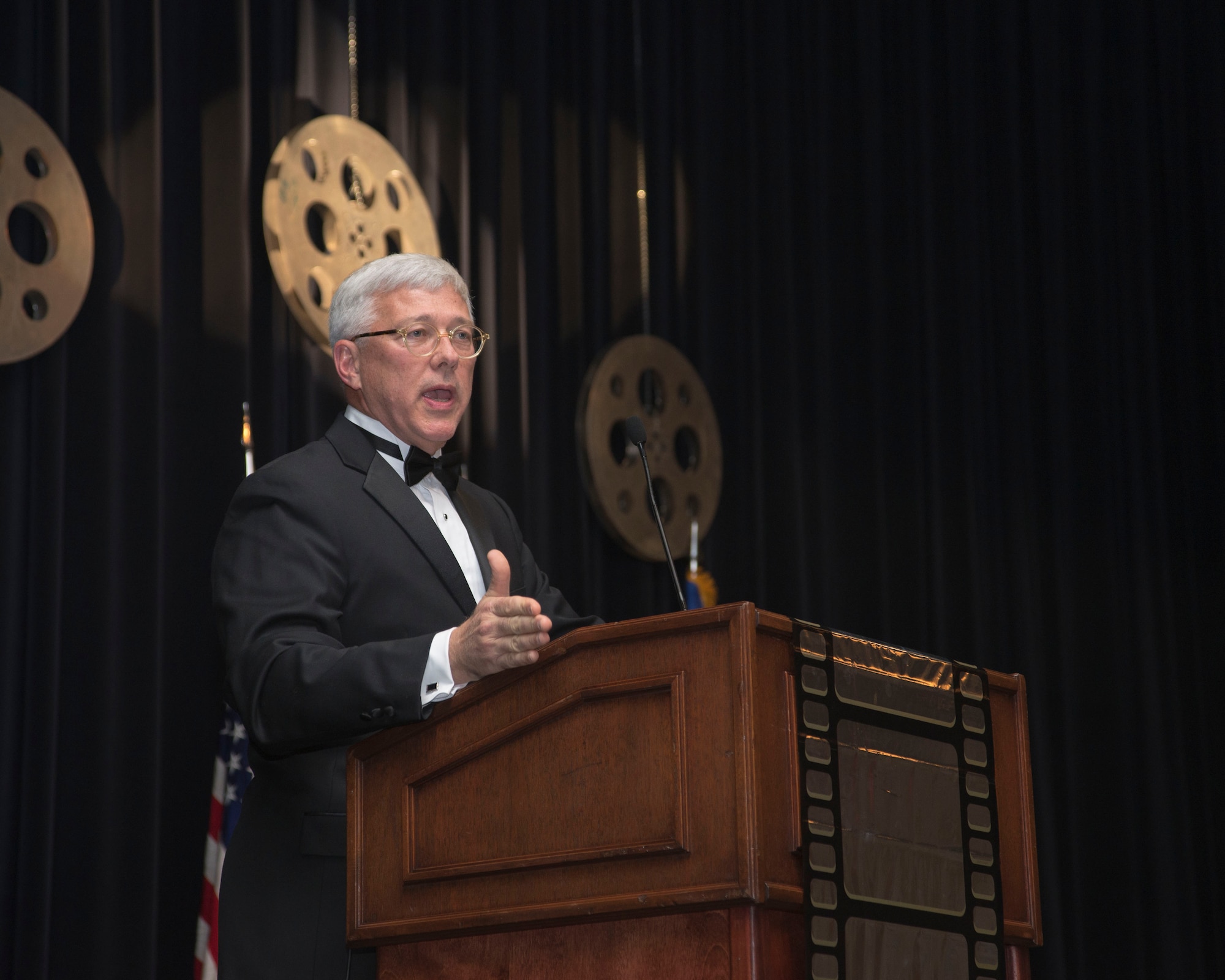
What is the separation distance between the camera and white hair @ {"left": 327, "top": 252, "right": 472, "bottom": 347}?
2.70m

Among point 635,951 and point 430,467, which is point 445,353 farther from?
point 635,951

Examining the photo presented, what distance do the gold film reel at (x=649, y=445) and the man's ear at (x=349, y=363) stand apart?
1.98 metres

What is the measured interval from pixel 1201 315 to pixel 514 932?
17.4 ft

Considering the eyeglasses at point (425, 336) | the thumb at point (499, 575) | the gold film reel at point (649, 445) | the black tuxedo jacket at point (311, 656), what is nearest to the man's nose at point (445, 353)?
the eyeglasses at point (425, 336)

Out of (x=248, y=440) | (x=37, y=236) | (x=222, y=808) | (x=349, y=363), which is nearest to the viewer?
(x=349, y=363)

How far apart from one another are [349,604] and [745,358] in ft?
10.9

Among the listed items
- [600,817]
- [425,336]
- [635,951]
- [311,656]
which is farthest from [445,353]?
[635,951]

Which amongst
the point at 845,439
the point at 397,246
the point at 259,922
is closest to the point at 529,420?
the point at 397,246

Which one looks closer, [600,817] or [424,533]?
[600,817]

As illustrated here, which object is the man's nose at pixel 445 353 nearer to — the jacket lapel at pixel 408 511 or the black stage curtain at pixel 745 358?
the jacket lapel at pixel 408 511

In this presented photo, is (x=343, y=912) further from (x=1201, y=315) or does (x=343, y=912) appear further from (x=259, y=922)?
(x=1201, y=315)

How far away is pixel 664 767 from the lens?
180 cm

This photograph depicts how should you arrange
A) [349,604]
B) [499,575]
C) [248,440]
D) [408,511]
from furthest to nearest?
[248,440] → [408,511] → [349,604] → [499,575]

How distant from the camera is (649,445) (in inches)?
195
